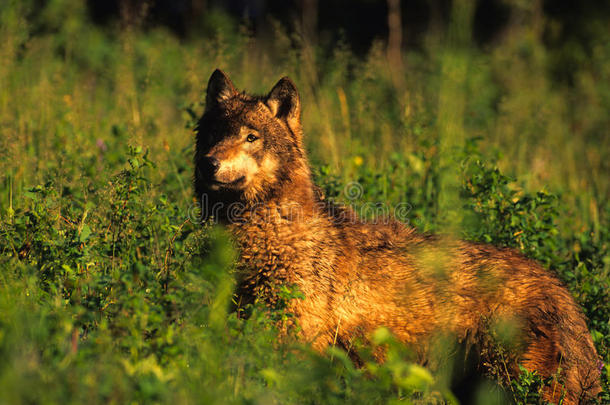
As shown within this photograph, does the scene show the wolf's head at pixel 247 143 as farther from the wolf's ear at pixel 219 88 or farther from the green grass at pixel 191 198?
the green grass at pixel 191 198

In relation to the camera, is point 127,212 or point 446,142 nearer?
point 127,212

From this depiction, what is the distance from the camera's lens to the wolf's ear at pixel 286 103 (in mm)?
4336

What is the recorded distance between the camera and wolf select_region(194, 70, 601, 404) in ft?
12.1

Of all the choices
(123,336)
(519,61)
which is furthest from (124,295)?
(519,61)

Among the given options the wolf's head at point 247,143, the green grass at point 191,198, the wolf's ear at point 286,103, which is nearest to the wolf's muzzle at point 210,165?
the wolf's head at point 247,143

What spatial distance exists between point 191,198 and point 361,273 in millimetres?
1899

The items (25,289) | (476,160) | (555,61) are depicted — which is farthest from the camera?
(555,61)

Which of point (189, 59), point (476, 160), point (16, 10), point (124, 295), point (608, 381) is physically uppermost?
point (16, 10)

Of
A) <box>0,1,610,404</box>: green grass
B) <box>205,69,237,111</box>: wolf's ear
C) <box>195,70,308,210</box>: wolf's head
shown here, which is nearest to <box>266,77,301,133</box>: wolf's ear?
<box>195,70,308,210</box>: wolf's head

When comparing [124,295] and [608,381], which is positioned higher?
[124,295]

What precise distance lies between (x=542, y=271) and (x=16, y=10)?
689 cm

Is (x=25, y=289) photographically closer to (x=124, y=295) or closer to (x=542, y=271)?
(x=124, y=295)

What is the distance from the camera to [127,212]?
394 centimetres

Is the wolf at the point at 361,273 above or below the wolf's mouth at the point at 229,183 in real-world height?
below
